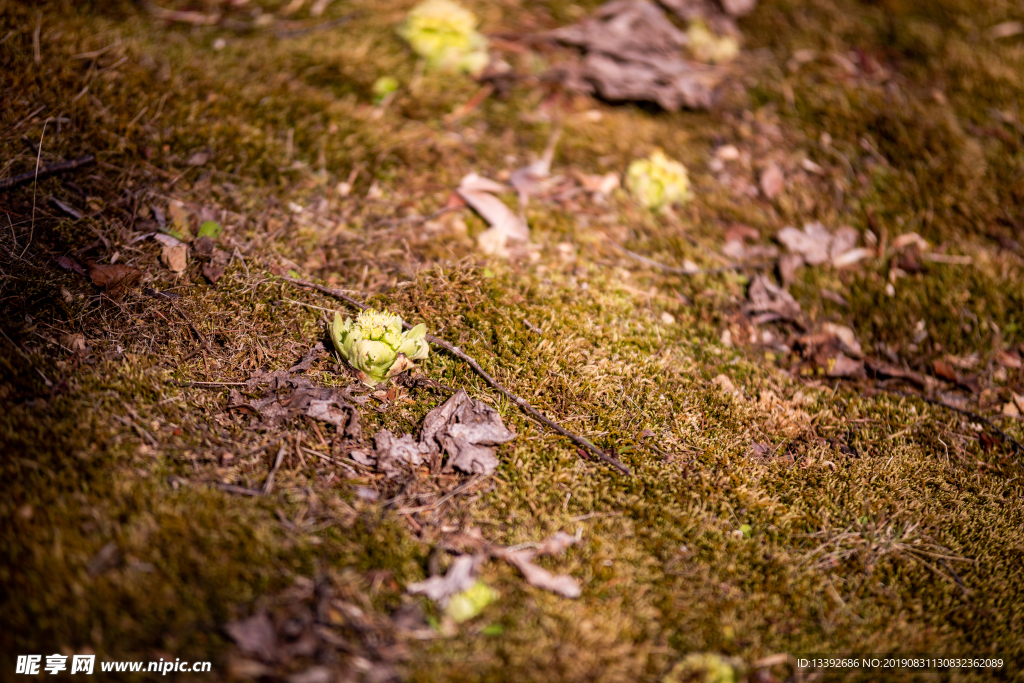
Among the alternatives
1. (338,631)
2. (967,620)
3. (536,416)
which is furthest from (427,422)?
(967,620)

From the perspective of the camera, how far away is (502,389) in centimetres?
239

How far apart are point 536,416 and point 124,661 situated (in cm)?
148

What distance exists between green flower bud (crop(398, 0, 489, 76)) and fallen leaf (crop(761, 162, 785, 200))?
72.0 inches

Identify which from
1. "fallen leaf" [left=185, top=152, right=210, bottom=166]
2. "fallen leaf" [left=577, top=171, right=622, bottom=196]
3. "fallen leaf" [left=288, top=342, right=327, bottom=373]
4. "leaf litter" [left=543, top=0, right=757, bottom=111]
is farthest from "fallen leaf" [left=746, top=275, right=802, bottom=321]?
"fallen leaf" [left=185, top=152, right=210, bottom=166]

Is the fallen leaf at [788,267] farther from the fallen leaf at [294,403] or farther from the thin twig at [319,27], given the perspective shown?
the thin twig at [319,27]

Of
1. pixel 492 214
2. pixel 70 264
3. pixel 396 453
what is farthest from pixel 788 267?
pixel 70 264

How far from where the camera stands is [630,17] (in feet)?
13.3

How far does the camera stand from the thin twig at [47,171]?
2480mm

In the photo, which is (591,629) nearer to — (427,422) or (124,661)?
(427,422)

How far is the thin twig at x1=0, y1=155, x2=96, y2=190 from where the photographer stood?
2.48m

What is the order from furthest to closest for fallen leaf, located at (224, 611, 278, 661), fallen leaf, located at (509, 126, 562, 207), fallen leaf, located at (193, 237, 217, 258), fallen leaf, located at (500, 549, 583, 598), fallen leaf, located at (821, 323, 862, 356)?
fallen leaf, located at (509, 126, 562, 207) → fallen leaf, located at (821, 323, 862, 356) → fallen leaf, located at (193, 237, 217, 258) → fallen leaf, located at (500, 549, 583, 598) → fallen leaf, located at (224, 611, 278, 661)

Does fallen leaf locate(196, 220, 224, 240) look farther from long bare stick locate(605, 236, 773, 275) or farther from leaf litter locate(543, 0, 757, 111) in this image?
leaf litter locate(543, 0, 757, 111)

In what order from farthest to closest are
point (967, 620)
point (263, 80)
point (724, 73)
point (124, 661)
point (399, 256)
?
point (724, 73) → point (263, 80) → point (399, 256) → point (967, 620) → point (124, 661)

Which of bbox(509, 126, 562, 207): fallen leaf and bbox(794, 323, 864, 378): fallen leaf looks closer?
bbox(794, 323, 864, 378): fallen leaf
